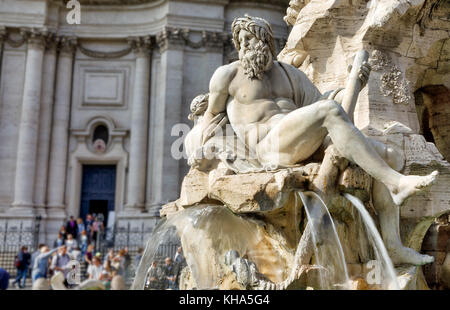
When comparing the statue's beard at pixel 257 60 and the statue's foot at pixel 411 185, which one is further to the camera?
the statue's beard at pixel 257 60

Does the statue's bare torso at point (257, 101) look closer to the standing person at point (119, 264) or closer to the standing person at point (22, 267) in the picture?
the standing person at point (119, 264)

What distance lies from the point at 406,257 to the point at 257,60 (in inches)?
92.6

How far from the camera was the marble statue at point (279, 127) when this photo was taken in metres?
4.89

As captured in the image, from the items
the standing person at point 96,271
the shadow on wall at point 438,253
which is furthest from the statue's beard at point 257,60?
the standing person at point 96,271

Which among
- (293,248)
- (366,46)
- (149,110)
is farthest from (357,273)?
(149,110)

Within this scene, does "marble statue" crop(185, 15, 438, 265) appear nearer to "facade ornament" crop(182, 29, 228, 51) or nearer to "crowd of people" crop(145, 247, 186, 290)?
"crowd of people" crop(145, 247, 186, 290)

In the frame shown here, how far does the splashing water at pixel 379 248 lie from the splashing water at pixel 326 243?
274 mm

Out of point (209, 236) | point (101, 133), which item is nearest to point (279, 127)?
point (209, 236)

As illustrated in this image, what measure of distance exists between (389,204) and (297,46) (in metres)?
2.57

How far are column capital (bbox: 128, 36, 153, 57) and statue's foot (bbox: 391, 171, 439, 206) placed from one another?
69.7ft

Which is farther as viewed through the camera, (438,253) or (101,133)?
Result: (101,133)

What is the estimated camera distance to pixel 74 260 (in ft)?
44.7

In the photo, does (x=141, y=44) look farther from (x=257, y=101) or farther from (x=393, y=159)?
(x=393, y=159)

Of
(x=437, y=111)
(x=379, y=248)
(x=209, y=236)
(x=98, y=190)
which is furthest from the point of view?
(x=98, y=190)
